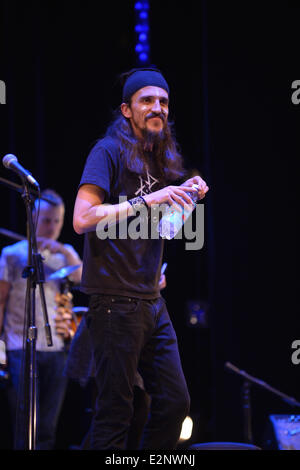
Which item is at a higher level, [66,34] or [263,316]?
[66,34]

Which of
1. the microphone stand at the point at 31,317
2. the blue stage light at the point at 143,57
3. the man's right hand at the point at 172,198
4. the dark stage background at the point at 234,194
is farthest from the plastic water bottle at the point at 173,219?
the blue stage light at the point at 143,57

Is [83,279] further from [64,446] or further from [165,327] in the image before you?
[64,446]

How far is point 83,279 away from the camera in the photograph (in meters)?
2.58

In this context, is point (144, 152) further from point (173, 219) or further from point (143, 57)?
point (143, 57)

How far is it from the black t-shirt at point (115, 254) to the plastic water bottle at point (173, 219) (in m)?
0.11

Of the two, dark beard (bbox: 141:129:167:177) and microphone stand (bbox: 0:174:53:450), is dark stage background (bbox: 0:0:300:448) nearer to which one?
dark beard (bbox: 141:129:167:177)

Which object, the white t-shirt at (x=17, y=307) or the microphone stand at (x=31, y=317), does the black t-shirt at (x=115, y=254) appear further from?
the white t-shirt at (x=17, y=307)

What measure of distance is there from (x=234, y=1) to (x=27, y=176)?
2.95 metres

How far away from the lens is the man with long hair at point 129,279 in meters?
2.41

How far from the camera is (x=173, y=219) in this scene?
250cm

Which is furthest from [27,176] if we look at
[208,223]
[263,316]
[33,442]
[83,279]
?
[263,316]

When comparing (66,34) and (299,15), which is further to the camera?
(66,34)

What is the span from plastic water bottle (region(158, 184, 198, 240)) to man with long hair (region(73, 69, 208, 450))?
4 cm

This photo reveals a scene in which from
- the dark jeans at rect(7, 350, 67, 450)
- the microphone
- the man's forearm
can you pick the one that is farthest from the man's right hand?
the dark jeans at rect(7, 350, 67, 450)
